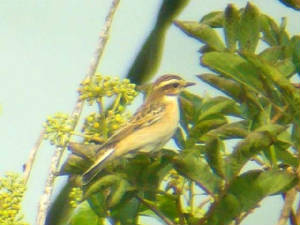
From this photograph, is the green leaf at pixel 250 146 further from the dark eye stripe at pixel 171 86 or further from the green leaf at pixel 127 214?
the dark eye stripe at pixel 171 86

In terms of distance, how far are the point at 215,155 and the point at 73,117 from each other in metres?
0.51

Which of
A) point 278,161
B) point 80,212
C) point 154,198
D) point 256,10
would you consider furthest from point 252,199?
point 80,212

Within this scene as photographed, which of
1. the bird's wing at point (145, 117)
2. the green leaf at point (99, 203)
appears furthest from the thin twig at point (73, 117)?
the bird's wing at point (145, 117)

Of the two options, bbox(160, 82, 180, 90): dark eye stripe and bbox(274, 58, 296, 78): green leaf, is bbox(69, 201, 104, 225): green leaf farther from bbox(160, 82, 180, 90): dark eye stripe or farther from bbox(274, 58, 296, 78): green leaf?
bbox(160, 82, 180, 90): dark eye stripe

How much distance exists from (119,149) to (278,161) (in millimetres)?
705

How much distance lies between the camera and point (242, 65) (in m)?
2.09

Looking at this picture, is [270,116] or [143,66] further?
[143,66]

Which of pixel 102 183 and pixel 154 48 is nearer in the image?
pixel 102 183

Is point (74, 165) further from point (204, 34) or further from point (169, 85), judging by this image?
point (169, 85)

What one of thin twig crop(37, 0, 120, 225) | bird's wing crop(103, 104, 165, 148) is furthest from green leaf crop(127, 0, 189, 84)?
bird's wing crop(103, 104, 165, 148)

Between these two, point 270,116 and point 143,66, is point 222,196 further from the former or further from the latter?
point 143,66

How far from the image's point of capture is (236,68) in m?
2.09

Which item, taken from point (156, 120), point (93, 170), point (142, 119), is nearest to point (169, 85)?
point (156, 120)

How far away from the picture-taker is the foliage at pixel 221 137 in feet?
6.53
